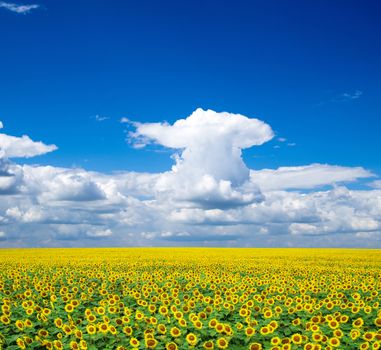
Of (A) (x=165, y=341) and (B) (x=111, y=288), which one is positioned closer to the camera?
(A) (x=165, y=341)

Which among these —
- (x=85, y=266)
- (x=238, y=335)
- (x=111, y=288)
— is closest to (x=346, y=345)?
(x=238, y=335)

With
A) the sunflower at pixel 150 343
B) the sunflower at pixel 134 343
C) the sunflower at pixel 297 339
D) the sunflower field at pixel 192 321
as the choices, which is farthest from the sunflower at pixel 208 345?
the sunflower at pixel 297 339

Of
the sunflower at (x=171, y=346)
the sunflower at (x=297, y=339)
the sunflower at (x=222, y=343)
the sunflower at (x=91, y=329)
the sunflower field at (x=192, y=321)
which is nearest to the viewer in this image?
the sunflower at (x=171, y=346)

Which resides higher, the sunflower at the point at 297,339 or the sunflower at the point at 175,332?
the sunflower at the point at 175,332

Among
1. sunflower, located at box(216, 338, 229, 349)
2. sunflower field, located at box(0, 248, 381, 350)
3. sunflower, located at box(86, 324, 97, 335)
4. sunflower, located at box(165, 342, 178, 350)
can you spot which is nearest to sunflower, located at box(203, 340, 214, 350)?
sunflower field, located at box(0, 248, 381, 350)

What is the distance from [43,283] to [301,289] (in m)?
9.61

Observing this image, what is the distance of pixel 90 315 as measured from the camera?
35.4 feet

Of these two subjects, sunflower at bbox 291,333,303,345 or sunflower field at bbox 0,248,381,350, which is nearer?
sunflower at bbox 291,333,303,345

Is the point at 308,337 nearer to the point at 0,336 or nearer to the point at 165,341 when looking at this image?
the point at 165,341

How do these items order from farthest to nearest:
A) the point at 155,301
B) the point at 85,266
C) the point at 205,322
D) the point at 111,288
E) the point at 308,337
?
1. the point at 85,266
2. the point at 111,288
3. the point at 155,301
4. the point at 205,322
5. the point at 308,337

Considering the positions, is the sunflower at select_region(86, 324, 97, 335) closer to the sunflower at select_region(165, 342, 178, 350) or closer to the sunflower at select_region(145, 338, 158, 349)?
the sunflower at select_region(145, 338, 158, 349)

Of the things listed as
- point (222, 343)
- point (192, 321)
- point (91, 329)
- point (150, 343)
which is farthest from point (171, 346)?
point (91, 329)

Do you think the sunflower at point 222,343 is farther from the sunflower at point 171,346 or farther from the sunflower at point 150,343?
the sunflower at point 150,343

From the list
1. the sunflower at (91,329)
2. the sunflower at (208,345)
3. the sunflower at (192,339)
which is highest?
the sunflower at (91,329)
